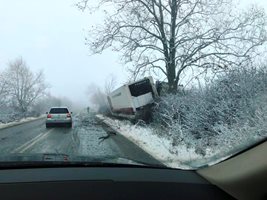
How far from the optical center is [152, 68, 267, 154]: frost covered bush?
13828mm

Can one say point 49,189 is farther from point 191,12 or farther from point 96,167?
point 191,12

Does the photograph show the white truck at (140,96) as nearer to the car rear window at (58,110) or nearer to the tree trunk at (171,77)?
the tree trunk at (171,77)

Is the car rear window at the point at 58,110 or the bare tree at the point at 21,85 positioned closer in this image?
the car rear window at the point at 58,110

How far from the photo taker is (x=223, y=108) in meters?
16.5

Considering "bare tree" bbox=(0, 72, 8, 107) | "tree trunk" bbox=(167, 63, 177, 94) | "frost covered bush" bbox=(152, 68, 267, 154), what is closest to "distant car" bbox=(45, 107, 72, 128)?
"tree trunk" bbox=(167, 63, 177, 94)

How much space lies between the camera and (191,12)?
3023 cm

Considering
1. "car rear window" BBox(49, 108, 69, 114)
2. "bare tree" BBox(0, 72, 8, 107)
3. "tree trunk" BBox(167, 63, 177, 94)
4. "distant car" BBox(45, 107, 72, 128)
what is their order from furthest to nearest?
"bare tree" BBox(0, 72, 8, 107)
"car rear window" BBox(49, 108, 69, 114)
"distant car" BBox(45, 107, 72, 128)
"tree trunk" BBox(167, 63, 177, 94)

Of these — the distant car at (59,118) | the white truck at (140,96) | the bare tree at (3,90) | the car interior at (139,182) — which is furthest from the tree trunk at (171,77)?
the bare tree at (3,90)

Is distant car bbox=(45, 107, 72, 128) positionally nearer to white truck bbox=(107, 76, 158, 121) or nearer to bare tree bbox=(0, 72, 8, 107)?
white truck bbox=(107, 76, 158, 121)

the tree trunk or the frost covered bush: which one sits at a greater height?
the tree trunk

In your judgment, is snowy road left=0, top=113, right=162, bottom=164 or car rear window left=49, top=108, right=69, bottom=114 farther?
car rear window left=49, top=108, right=69, bottom=114

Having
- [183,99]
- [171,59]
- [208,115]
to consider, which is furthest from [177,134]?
[171,59]

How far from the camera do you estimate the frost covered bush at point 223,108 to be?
13828 millimetres

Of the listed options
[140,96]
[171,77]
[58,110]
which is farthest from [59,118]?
[171,77]
